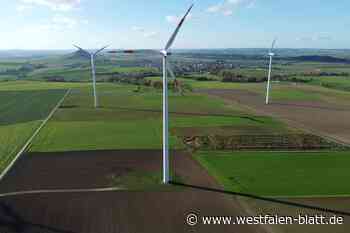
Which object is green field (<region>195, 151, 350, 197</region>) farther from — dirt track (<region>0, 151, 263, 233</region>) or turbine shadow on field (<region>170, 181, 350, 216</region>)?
dirt track (<region>0, 151, 263, 233</region>)

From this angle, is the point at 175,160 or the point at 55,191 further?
the point at 175,160

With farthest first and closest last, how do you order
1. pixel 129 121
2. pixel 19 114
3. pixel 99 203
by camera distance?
pixel 19 114
pixel 129 121
pixel 99 203

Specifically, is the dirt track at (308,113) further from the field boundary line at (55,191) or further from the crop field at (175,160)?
the field boundary line at (55,191)

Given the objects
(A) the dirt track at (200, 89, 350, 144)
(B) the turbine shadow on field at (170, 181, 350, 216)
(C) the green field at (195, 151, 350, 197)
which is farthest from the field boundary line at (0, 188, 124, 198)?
(A) the dirt track at (200, 89, 350, 144)

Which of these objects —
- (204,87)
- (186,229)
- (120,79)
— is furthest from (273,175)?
(120,79)

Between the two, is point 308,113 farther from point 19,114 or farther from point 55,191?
point 55,191

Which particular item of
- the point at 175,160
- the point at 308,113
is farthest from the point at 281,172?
the point at 308,113

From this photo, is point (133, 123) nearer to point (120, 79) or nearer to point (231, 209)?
point (231, 209)
